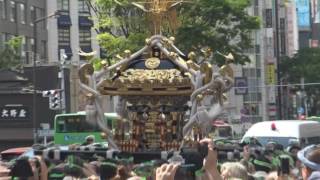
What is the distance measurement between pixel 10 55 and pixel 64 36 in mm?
16482

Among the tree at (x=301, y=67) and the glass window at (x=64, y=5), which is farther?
the glass window at (x=64, y=5)

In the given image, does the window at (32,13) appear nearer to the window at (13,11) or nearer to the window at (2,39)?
the window at (13,11)

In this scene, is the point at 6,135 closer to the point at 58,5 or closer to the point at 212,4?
the point at 212,4

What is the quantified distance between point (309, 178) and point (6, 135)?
1725 inches

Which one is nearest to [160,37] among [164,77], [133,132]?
[164,77]

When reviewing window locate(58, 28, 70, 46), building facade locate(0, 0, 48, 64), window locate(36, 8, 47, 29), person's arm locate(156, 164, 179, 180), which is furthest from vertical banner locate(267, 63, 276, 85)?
person's arm locate(156, 164, 179, 180)

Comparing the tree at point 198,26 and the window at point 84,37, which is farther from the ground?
the window at point 84,37

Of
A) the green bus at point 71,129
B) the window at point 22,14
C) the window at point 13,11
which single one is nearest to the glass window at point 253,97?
the window at point 22,14

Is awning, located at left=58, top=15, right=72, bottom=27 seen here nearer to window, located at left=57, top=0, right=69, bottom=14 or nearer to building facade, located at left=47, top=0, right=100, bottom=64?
building facade, located at left=47, top=0, right=100, bottom=64

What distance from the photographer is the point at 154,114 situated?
50.2 ft

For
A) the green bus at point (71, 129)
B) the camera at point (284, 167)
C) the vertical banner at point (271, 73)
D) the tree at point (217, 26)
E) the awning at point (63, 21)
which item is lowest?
the green bus at point (71, 129)

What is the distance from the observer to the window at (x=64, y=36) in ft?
241

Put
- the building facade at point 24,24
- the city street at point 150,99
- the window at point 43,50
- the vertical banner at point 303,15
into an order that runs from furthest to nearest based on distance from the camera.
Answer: the vertical banner at point 303,15, the window at point 43,50, the building facade at point 24,24, the city street at point 150,99

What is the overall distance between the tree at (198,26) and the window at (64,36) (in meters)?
41.9
